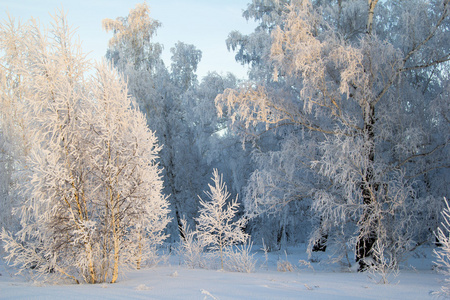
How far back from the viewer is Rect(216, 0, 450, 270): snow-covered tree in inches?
347

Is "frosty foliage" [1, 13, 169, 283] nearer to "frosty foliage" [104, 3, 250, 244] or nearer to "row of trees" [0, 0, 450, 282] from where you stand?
"row of trees" [0, 0, 450, 282]

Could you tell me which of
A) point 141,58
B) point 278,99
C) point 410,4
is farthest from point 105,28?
point 410,4

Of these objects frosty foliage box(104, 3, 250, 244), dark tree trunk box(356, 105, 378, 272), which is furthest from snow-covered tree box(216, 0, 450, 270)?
frosty foliage box(104, 3, 250, 244)

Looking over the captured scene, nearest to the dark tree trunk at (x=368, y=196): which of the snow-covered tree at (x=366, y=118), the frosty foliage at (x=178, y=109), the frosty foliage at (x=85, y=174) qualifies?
the snow-covered tree at (x=366, y=118)

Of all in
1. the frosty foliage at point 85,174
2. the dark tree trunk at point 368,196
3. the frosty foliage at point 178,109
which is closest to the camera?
the frosty foliage at point 85,174

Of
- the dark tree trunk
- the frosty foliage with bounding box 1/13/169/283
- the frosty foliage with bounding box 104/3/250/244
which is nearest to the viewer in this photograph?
the frosty foliage with bounding box 1/13/169/283

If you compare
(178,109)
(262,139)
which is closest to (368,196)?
(262,139)

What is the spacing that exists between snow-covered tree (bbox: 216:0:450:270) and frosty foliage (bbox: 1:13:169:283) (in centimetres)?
456

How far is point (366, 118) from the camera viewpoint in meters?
9.14

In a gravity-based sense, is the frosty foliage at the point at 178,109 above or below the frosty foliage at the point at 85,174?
above

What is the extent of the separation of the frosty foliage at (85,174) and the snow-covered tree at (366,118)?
179 inches

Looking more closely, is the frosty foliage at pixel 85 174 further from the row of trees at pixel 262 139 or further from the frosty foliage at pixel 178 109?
the frosty foliage at pixel 178 109

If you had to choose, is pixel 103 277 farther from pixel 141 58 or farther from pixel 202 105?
pixel 141 58

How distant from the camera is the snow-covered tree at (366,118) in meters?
8.81
